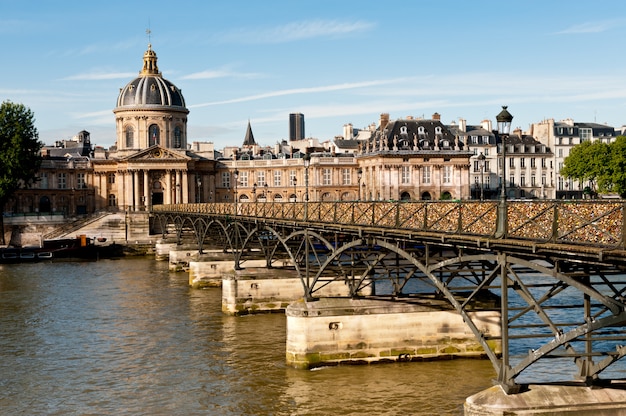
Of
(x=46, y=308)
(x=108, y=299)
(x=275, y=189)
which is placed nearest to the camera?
(x=46, y=308)

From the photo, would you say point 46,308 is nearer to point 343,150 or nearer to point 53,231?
point 53,231

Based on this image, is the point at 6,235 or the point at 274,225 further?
the point at 6,235

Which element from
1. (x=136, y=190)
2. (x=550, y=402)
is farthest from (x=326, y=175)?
(x=550, y=402)

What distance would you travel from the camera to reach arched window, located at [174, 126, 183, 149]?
5162 inches

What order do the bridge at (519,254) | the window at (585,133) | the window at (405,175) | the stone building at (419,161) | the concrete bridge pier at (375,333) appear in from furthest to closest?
the window at (585,133), the window at (405,175), the stone building at (419,161), the concrete bridge pier at (375,333), the bridge at (519,254)

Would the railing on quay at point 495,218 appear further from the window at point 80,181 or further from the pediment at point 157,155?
the window at point 80,181

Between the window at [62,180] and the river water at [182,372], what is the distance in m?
79.2

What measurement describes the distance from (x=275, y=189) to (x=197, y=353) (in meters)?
94.0

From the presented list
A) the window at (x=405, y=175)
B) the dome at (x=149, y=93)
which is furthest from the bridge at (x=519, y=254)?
the dome at (x=149, y=93)

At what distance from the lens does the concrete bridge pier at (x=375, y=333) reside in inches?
1190

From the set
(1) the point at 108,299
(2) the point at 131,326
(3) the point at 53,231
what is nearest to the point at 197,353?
(2) the point at 131,326

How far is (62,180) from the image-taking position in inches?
4958

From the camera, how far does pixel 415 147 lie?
110312 mm

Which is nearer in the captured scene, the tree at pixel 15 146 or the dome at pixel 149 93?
the tree at pixel 15 146
